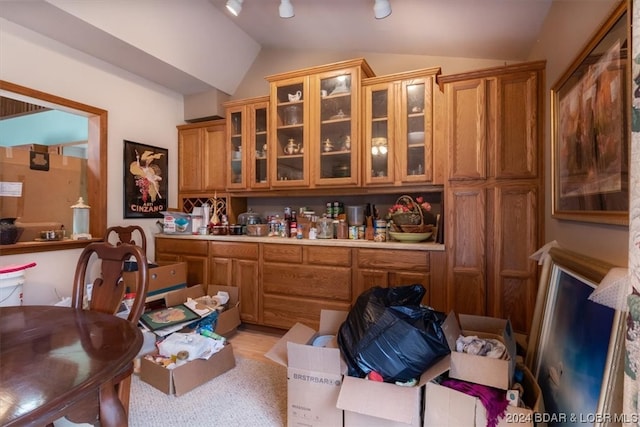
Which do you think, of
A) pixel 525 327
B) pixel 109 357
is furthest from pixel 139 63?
pixel 525 327

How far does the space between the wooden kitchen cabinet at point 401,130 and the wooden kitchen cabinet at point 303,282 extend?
80cm

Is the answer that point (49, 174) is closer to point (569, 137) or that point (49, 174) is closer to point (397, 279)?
point (397, 279)

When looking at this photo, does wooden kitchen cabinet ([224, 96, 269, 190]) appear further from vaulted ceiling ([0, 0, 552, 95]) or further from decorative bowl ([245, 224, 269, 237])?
vaulted ceiling ([0, 0, 552, 95])

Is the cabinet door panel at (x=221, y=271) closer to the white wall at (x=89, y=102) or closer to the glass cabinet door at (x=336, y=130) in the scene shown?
the white wall at (x=89, y=102)

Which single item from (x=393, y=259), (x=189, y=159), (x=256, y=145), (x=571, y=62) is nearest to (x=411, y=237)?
(x=393, y=259)

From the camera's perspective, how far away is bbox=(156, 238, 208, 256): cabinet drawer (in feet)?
10.3

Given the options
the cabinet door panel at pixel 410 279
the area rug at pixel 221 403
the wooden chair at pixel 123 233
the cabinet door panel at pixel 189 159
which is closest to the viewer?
the area rug at pixel 221 403


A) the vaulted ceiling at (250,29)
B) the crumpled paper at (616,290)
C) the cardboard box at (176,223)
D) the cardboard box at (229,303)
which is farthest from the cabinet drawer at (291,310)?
the vaulted ceiling at (250,29)

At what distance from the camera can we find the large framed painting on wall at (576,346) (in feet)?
2.95

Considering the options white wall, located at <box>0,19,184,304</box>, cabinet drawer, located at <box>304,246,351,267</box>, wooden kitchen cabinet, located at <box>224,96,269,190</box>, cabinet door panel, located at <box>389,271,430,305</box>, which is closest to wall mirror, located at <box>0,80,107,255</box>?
white wall, located at <box>0,19,184,304</box>

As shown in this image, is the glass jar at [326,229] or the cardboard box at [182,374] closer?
the cardboard box at [182,374]

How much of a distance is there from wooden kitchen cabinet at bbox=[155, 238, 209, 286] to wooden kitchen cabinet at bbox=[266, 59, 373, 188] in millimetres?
1077

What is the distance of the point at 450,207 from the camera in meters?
2.29

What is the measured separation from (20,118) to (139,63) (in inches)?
84.4
